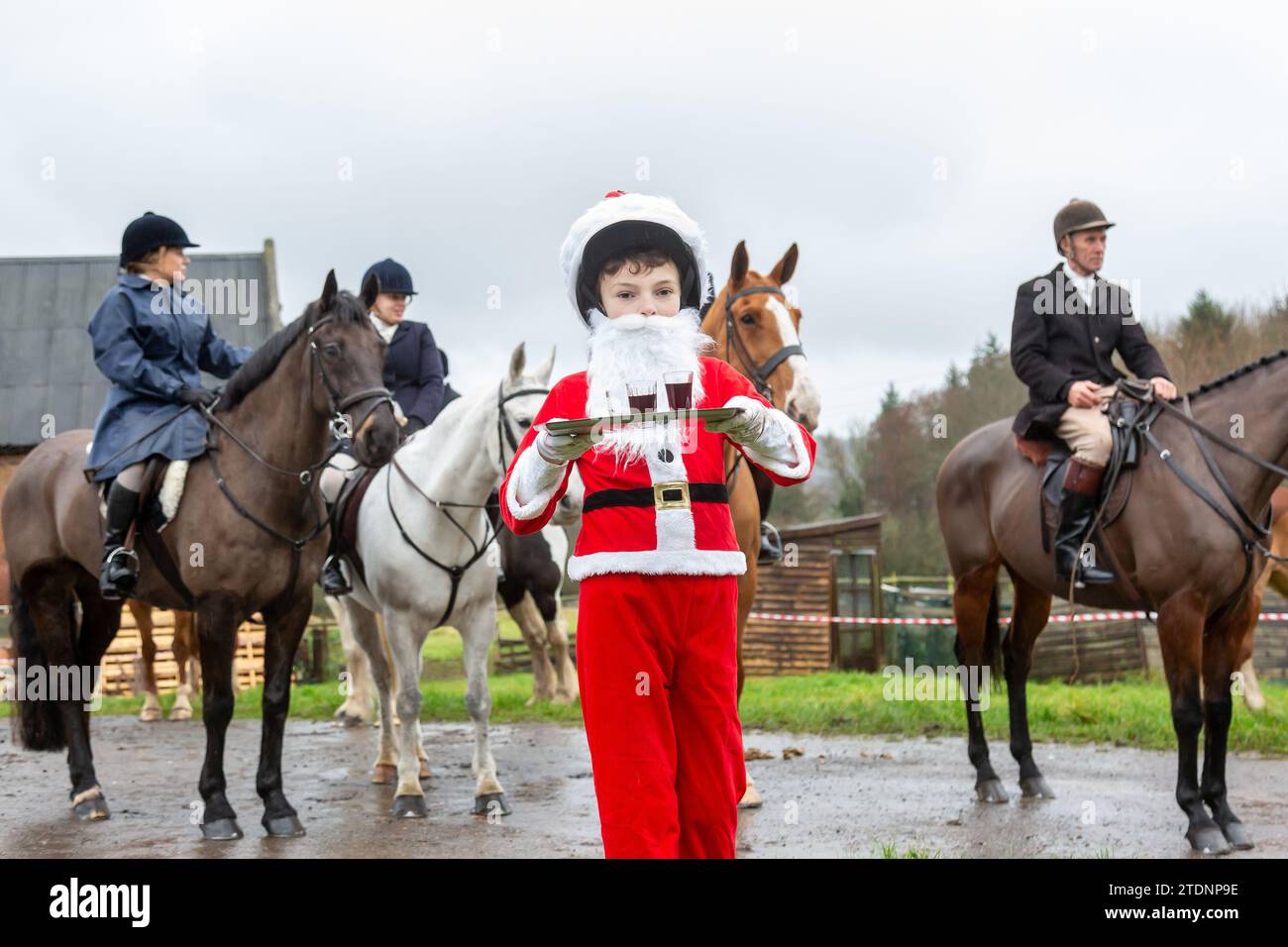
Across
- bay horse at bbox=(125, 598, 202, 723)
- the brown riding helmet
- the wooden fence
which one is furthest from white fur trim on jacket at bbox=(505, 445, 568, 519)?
the wooden fence

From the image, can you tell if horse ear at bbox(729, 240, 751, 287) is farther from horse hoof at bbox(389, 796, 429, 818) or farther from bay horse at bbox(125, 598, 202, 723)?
bay horse at bbox(125, 598, 202, 723)

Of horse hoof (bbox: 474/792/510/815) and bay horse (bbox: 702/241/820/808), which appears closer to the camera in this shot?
bay horse (bbox: 702/241/820/808)

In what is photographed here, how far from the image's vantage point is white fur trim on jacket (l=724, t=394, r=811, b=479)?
3348 mm

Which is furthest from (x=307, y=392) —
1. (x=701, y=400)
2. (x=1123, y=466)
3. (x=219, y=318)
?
(x=219, y=318)

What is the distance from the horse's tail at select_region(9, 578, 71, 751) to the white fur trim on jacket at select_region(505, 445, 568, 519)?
19.3 feet

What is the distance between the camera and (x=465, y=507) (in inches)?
295

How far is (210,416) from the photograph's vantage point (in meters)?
7.16

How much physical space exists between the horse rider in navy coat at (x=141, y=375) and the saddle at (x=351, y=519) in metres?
1.20

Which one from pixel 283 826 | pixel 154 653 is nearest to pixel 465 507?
pixel 283 826

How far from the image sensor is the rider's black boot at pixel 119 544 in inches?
275

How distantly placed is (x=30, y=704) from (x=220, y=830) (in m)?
2.25

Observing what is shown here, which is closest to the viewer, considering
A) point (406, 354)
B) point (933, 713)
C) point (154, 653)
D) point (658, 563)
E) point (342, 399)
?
point (658, 563)

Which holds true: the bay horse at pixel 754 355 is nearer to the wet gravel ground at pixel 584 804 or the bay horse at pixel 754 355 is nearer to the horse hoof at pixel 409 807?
the wet gravel ground at pixel 584 804

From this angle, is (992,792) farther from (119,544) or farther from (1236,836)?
(119,544)
